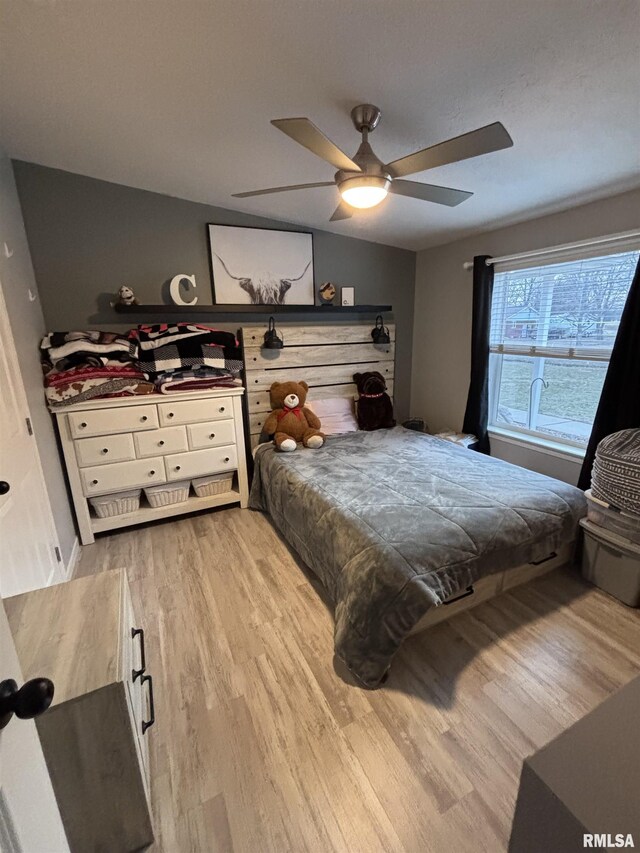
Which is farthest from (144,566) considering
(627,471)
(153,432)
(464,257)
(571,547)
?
(464,257)

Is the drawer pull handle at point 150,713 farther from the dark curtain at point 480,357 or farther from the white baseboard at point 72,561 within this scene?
the dark curtain at point 480,357

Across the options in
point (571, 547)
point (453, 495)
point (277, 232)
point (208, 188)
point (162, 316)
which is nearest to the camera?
point (453, 495)

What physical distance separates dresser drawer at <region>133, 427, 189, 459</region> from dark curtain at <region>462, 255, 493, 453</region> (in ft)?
7.84

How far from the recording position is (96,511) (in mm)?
2723

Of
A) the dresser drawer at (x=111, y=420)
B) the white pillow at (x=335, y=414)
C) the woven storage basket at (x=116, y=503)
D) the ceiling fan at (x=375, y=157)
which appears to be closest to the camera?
the ceiling fan at (x=375, y=157)

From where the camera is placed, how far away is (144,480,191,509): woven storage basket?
112 inches

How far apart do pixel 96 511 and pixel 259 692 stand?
72.5 inches

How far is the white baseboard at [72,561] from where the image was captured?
2.26 m

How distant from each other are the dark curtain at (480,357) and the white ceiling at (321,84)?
695mm

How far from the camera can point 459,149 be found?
1353mm

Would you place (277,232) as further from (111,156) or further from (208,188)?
(111,156)

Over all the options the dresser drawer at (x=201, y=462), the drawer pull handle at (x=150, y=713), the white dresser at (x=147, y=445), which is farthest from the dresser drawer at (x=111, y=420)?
the drawer pull handle at (x=150, y=713)

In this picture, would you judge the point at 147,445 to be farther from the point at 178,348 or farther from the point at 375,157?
the point at 375,157

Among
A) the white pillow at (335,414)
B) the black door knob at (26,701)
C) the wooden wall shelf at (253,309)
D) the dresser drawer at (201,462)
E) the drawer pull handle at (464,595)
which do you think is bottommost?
the drawer pull handle at (464,595)
